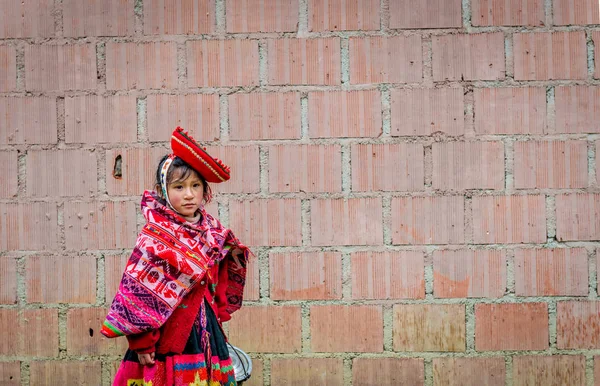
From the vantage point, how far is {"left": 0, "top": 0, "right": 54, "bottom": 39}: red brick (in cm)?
391

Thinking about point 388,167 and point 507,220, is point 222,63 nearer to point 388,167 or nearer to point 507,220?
point 388,167

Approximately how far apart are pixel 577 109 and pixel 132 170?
88.3 inches

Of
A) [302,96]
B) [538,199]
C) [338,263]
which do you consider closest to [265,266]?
[338,263]

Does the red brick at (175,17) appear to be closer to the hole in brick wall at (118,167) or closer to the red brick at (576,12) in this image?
the hole in brick wall at (118,167)

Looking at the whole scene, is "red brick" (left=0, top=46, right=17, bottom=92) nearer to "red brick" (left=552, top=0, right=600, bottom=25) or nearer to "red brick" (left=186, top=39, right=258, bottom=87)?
"red brick" (left=186, top=39, right=258, bottom=87)

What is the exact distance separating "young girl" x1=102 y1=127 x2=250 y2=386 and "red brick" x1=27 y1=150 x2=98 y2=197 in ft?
3.01

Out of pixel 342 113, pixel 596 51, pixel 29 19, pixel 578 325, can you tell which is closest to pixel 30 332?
pixel 29 19

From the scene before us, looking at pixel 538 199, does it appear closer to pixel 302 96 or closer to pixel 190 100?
pixel 302 96

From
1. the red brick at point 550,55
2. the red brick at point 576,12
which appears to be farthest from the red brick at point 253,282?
the red brick at point 576,12

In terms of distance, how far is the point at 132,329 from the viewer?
9.33ft

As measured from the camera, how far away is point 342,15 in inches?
152

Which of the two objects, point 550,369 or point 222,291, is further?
point 550,369

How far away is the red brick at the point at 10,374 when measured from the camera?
12.8 feet

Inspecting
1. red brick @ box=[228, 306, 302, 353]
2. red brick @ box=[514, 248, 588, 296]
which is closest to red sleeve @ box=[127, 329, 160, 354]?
red brick @ box=[228, 306, 302, 353]
